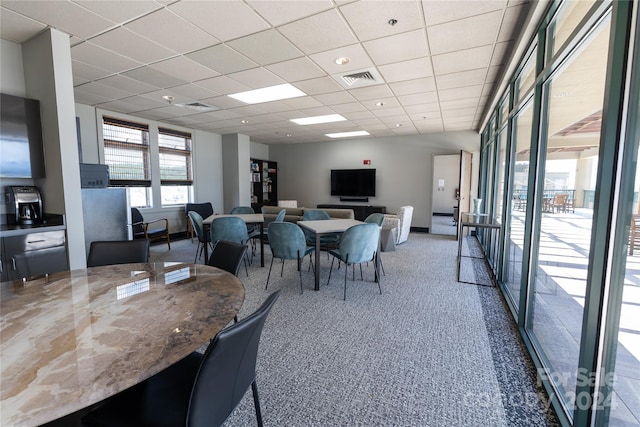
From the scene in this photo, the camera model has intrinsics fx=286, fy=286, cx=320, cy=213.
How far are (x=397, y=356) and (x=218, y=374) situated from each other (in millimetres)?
1599

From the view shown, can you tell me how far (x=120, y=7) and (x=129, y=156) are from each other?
13.8 feet

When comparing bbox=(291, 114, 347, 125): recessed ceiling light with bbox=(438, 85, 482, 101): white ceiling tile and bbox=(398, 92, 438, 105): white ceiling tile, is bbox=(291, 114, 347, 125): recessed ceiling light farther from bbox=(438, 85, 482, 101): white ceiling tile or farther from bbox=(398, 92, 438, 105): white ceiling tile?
bbox=(438, 85, 482, 101): white ceiling tile

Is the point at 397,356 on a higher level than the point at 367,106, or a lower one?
lower

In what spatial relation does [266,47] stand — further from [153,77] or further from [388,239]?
[388,239]

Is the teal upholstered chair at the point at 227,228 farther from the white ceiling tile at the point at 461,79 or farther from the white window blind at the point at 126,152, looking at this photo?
the white ceiling tile at the point at 461,79

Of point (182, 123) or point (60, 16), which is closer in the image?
point (60, 16)

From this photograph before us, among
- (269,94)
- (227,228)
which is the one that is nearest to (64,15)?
(269,94)

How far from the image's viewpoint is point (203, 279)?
1.65m

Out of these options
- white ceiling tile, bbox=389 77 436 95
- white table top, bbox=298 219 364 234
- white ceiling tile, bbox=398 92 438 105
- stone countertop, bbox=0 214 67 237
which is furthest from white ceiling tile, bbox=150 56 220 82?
white ceiling tile, bbox=398 92 438 105

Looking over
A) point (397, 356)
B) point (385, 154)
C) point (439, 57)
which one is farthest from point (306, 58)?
point (385, 154)

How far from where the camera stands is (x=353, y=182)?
8578mm

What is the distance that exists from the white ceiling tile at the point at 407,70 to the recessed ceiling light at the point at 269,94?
52.3 inches

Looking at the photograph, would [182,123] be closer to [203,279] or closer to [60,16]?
[60,16]

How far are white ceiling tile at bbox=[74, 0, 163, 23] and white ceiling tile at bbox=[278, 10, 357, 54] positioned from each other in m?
1.06
